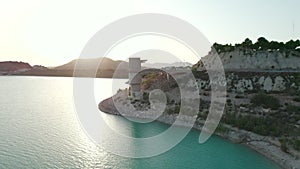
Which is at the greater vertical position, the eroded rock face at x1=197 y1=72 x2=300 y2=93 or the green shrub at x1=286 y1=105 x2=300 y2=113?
the eroded rock face at x1=197 y1=72 x2=300 y2=93

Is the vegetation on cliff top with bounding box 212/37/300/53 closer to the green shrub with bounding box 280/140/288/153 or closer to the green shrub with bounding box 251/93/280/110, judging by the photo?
the green shrub with bounding box 251/93/280/110

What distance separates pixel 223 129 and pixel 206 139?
2.13 metres

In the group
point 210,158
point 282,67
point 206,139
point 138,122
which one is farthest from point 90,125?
point 282,67

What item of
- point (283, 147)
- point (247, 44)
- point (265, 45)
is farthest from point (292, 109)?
point (247, 44)

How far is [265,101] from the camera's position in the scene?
30125 millimetres

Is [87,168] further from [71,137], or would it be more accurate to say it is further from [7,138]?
[7,138]

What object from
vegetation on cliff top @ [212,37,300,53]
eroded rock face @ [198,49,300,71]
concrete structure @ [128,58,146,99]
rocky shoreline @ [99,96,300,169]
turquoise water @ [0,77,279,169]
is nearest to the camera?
rocky shoreline @ [99,96,300,169]

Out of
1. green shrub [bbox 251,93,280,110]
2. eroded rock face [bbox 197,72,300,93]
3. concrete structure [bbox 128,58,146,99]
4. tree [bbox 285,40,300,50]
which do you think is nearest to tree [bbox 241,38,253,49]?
tree [bbox 285,40,300,50]

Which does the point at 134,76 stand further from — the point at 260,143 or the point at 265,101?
the point at 260,143

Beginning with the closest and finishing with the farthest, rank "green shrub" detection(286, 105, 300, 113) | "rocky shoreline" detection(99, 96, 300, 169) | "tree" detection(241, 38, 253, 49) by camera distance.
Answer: "rocky shoreline" detection(99, 96, 300, 169)
"green shrub" detection(286, 105, 300, 113)
"tree" detection(241, 38, 253, 49)

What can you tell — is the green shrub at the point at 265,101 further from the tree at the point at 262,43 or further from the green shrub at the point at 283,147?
the tree at the point at 262,43

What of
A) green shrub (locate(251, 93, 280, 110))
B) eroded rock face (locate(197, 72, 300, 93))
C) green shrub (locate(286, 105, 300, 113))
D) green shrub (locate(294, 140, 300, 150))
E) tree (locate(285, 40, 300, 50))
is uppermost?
tree (locate(285, 40, 300, 50))

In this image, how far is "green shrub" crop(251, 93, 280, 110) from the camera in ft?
96.0

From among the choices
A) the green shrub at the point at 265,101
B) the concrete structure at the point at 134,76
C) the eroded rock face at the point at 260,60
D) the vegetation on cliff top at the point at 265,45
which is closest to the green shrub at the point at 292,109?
the green shrub at the point at 265,101
